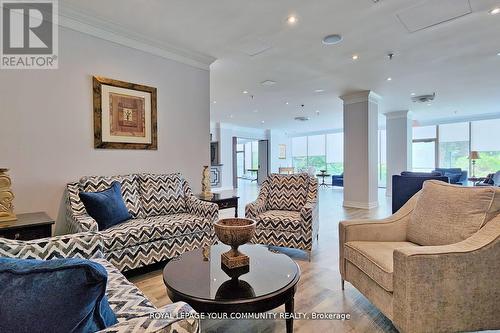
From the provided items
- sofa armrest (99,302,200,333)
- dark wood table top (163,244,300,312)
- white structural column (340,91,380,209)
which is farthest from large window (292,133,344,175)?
sofa armrest (99,302,200,333)

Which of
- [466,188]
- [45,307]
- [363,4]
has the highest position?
[363,4]

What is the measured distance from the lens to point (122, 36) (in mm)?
3293

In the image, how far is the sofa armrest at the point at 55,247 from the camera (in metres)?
1.36

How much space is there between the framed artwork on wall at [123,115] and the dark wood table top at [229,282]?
2.01m

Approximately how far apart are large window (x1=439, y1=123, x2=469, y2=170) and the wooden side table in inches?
449

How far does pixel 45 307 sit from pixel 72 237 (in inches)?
44.7

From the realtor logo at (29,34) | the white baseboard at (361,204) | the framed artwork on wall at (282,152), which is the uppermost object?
the realtor logo at (29,34)

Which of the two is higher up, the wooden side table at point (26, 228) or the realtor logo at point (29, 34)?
the realtor logo at point (29, 34)

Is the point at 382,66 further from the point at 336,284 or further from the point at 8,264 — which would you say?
the point at 8,264

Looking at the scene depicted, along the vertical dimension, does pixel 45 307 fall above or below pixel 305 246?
above

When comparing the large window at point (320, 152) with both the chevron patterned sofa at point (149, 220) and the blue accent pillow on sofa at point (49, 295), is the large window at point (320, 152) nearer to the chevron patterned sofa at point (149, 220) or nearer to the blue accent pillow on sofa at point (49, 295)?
the chevron patterned sofa at point (149, 220)

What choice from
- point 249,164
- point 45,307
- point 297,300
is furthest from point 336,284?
point 249,164

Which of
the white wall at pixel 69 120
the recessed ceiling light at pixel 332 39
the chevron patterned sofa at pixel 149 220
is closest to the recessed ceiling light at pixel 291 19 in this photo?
the recessed ceiling light at pixel 332 39

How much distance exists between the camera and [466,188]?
198 centimetres
